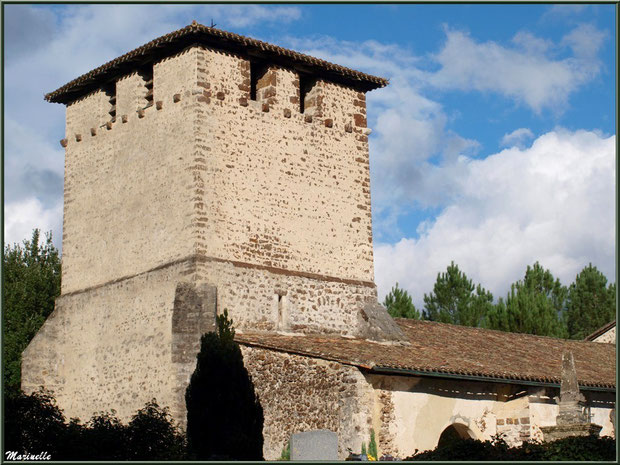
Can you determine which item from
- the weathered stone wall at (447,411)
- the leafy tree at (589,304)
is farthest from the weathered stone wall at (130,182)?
the leafy tree at (589,304)

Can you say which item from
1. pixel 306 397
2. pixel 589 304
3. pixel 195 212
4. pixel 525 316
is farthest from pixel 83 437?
pixel 589 304

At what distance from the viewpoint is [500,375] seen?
22141 millimetres

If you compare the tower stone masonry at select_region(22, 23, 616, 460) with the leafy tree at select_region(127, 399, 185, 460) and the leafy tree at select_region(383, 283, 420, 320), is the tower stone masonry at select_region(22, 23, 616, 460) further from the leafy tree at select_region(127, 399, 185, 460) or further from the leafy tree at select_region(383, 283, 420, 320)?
the leafy tree at select_region(383, 283, 420, 320)

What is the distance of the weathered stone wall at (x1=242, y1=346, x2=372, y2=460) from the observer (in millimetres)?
20375

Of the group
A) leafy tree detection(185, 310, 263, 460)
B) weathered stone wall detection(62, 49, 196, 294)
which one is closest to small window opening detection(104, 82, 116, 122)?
weathered stone wall detection(62, 49, 196, 294)

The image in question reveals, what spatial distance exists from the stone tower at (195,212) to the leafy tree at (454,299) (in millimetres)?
16725

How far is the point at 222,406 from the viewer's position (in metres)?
21.0

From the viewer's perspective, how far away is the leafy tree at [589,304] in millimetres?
44688

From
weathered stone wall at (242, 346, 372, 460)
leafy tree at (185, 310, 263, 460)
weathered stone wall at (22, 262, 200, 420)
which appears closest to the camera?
weathered stone wall at (242, 346, 372, 460)

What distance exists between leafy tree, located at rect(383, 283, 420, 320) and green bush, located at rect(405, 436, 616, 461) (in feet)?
79.5

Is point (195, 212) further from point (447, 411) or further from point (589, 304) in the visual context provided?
point (589, 304)

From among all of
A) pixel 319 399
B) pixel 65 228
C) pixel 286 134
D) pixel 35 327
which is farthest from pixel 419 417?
pixel 35 327

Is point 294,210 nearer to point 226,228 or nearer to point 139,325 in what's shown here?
point 226,228

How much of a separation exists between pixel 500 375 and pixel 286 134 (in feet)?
24.7
